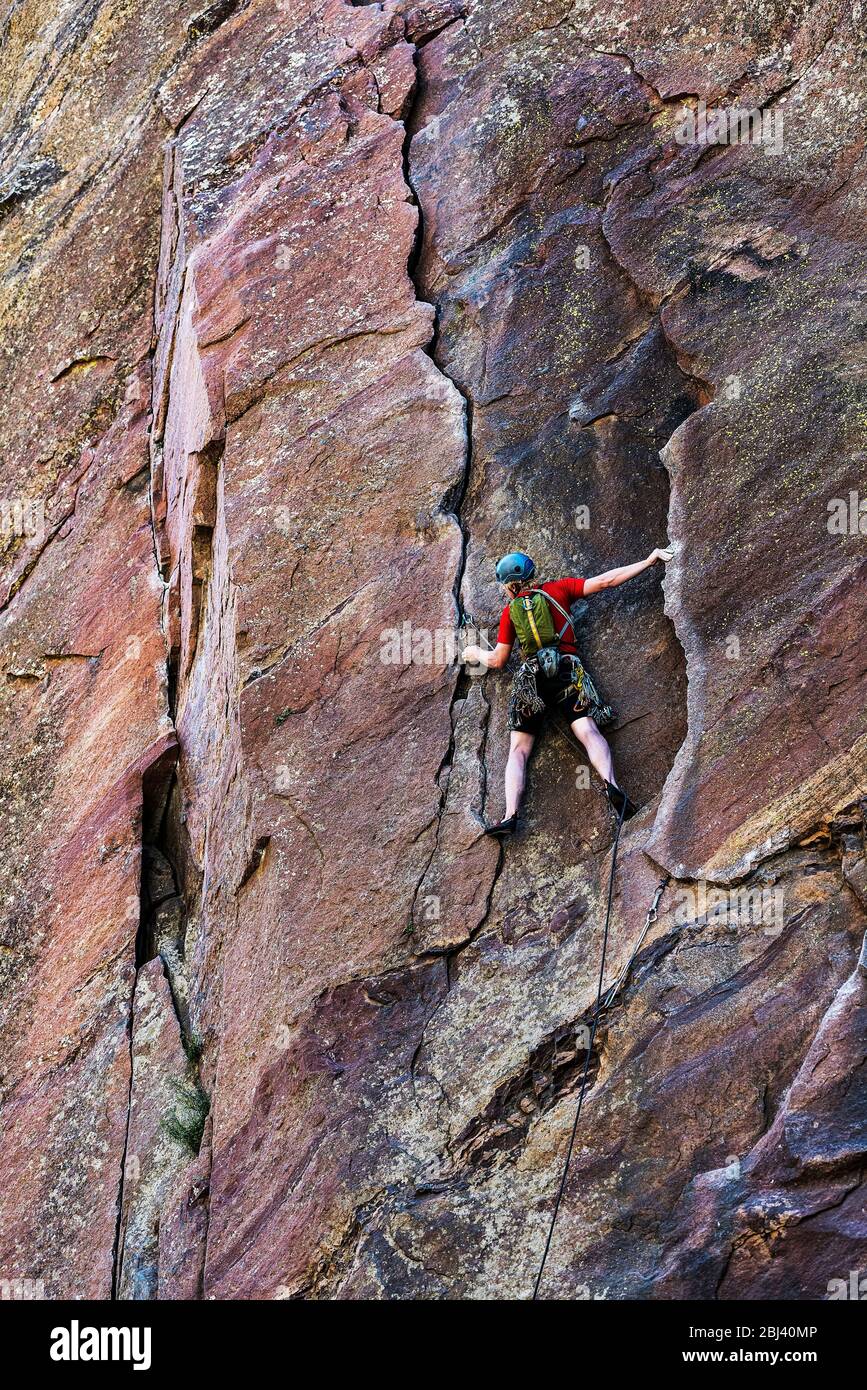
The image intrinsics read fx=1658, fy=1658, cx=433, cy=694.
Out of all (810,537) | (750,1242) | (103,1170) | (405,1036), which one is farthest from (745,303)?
(103,1170)

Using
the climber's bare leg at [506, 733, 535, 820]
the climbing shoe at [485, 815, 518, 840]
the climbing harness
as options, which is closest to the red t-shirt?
the climber's bare leg at [506, 733, 535, 820]

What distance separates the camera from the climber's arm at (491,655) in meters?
14.3

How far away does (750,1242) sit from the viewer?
1130 centimetres

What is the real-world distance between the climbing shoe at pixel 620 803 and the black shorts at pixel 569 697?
67cm

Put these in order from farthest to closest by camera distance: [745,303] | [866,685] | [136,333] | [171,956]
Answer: [136,333] < [171,956] < [745,303] < [866,685]

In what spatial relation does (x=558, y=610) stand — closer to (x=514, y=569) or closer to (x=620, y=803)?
(x=514, y=569)

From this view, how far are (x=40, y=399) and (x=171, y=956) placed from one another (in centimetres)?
726

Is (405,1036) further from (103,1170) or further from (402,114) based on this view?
(402,114)

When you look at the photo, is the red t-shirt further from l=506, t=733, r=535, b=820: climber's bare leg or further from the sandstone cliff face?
l=506, t=733, r=535, b=820: climber's bare leg

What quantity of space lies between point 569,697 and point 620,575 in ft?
3.68

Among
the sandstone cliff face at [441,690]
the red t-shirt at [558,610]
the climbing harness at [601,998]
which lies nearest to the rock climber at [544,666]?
the red t-shirt at [558,610]

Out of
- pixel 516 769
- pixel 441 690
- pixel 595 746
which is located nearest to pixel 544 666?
pixel 595 746

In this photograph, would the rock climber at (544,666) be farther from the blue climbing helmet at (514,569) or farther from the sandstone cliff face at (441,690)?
the sandstone cliff face at (441,690)

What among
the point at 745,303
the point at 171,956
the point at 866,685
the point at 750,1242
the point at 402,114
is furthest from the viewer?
the point at 402,114
